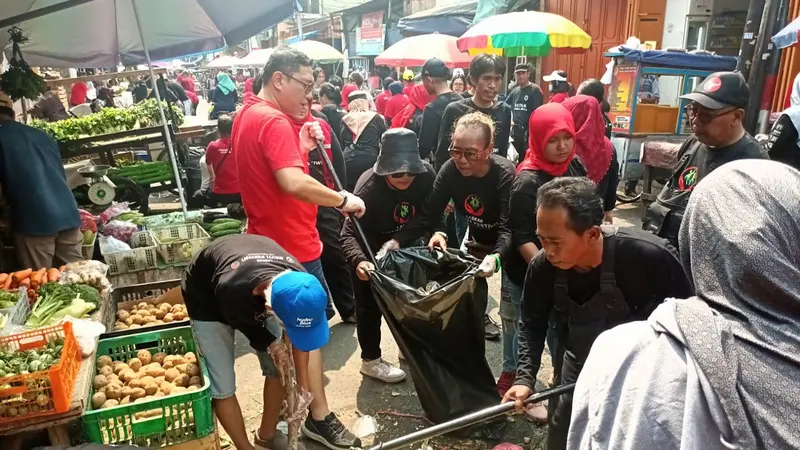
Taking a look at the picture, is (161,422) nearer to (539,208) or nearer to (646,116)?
(539,208)

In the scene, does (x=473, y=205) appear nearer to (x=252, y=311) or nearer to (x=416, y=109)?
(x=252, y=311)

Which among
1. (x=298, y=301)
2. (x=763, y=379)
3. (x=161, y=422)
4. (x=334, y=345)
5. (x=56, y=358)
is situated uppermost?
(x=763, y=379)

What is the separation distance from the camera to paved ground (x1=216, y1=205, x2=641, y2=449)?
10.4ft

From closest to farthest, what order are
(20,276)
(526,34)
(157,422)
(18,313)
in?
(157,422) < (18,313) < (20,276) < (526,34)

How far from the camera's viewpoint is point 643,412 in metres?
1.07

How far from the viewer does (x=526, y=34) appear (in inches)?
301

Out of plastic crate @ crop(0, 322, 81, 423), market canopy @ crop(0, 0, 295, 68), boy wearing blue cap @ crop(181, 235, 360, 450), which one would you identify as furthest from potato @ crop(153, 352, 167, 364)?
market canopy @ crop(0, 0, 295, 68)

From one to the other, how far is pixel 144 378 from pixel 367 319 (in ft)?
4.66

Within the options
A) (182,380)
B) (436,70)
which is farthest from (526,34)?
(182,380)

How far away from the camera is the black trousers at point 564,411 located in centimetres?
227

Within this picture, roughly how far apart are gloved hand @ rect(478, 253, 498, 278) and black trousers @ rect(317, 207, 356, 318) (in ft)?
5.84

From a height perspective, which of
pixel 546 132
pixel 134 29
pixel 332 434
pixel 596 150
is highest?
pixel 134 29

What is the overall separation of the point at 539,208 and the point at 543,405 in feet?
5.58

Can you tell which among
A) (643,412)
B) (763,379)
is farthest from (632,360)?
(763,379)
